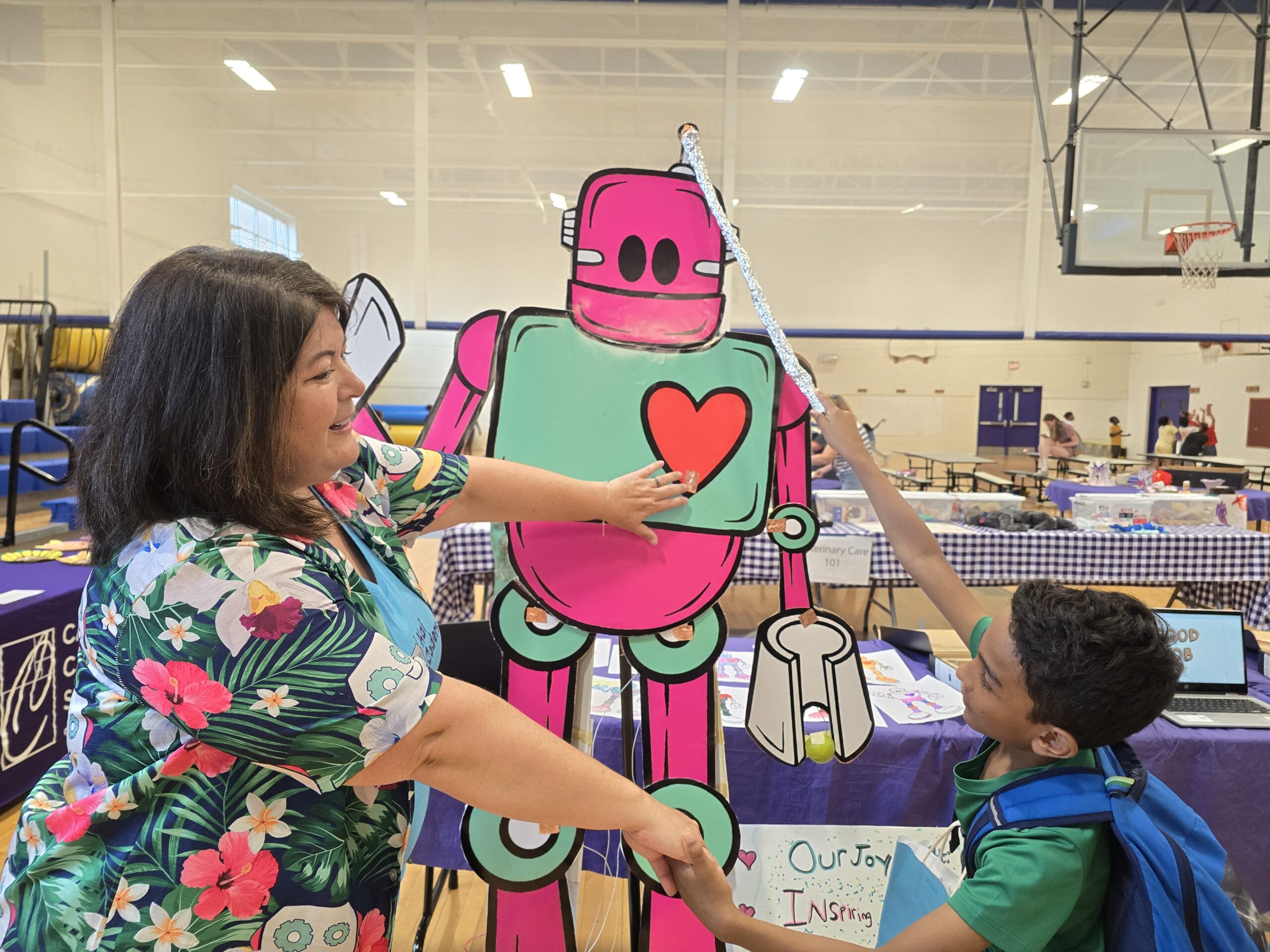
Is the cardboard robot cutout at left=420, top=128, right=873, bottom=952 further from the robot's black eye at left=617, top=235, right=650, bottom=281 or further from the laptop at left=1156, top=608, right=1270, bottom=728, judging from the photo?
the laptop at left=1156, top=608, right=1270, bottom=728

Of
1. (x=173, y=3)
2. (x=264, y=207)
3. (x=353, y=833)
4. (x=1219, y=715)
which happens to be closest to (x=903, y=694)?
(x=1219, y=715)

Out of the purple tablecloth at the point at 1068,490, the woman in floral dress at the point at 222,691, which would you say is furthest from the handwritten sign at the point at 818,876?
the purple tablecloth at the point at 1068,490

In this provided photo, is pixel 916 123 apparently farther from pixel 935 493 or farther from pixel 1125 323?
pixel 935 493

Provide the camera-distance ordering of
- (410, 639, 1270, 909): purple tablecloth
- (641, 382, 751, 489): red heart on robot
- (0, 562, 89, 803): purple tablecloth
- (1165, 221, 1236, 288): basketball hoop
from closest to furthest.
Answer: (641, 382, 751, 489): red heart on robot → (410, 639, 1270, 909): purple tablecloth → (0, 562, 89, 803): purple tablecloth → (1165, 221, 1236, 288): basketball hoop

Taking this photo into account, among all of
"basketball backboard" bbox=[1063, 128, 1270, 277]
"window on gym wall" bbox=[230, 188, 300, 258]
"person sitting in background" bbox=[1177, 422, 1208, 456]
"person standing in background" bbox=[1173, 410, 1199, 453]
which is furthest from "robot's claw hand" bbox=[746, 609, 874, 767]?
"person standing in background" bbox=[1173, 410, 1199, 453]

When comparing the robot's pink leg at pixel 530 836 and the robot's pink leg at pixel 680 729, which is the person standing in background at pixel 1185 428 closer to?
the robot's pink leg at pixel 680 729

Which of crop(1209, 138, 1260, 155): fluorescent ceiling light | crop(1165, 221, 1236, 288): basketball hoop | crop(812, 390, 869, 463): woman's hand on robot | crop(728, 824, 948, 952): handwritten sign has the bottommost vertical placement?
crop(728, 824, 948, 952): handwritten sign

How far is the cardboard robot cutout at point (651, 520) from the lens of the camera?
49.4 inches

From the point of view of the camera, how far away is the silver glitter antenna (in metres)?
1.32

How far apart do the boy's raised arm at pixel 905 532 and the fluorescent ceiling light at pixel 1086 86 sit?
6096mm

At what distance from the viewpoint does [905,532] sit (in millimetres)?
1282

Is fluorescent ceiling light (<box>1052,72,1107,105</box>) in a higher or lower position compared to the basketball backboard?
higher

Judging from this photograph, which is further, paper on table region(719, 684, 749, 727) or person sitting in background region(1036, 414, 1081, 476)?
person sitting in background region(1036, 414, 1081, 476)

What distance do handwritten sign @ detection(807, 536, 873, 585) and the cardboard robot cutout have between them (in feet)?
3.08
